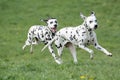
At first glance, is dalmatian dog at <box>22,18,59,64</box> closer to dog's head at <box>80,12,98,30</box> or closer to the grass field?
the grass field

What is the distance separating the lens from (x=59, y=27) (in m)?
28.2

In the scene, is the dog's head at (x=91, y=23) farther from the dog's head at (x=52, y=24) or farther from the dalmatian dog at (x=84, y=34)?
the dog's head at (x=52, y=24)

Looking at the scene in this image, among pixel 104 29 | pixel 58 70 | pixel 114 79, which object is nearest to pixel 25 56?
pixel 104 29

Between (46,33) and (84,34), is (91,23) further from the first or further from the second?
(46,33)

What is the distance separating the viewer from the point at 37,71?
11555mm

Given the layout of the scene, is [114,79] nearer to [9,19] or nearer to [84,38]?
[84,38]

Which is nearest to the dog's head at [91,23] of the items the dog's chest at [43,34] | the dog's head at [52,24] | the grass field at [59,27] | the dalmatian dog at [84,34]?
the dalmatian dog at [84,34]

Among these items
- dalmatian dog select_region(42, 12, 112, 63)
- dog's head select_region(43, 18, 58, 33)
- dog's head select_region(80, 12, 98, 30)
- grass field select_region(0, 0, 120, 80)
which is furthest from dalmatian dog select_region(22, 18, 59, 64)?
dog's head select_region(80, 12, 98, 30)

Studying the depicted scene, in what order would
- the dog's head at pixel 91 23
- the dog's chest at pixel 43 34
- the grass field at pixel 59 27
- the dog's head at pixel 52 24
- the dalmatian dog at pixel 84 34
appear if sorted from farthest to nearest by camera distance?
the dog's chest at pixel 43 34
the dog's head at pixel 52 24
the dalmatian dog at pixel 84 34
the dog's head at pixel 91 23
the grass field at pixel 59 27

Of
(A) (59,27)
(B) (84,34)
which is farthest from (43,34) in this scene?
(A) (59,27)

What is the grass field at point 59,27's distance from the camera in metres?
11.2

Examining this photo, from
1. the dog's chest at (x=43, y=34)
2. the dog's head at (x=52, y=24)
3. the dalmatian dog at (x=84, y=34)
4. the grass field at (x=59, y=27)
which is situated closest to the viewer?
the grass field at (x=59, y=27)

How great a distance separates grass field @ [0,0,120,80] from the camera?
11.2 metres

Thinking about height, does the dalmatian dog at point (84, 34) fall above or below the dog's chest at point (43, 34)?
below
